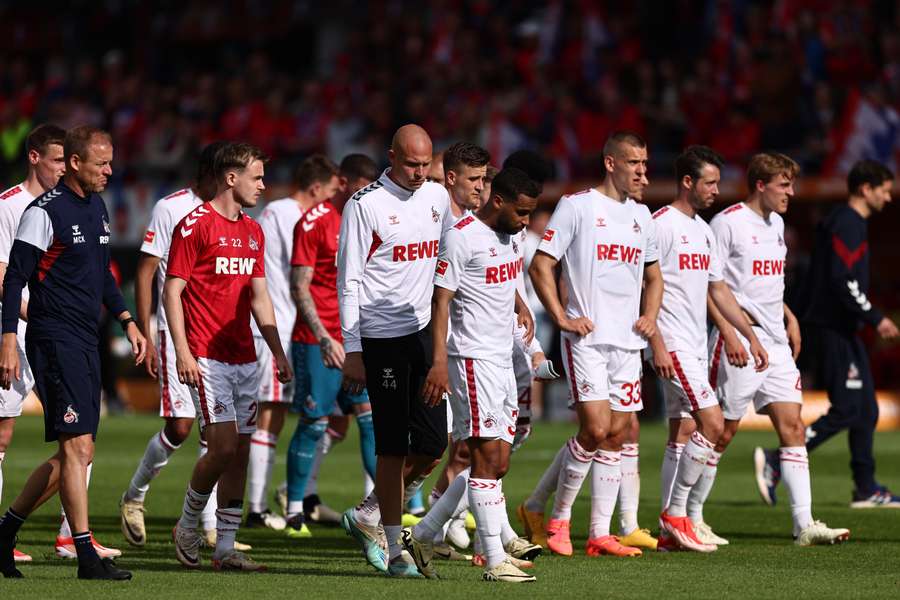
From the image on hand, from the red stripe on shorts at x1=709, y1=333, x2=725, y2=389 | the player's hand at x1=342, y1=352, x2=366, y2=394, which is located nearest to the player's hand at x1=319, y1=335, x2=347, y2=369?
the player's hand at x1=342, y1=352, x2=366, y2=394

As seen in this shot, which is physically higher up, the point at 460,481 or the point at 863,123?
the point at 863,123

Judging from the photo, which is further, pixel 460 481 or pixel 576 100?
pixel 576 100

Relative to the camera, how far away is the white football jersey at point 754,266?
10789mm

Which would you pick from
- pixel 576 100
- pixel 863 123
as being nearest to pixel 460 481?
pixel 863 123

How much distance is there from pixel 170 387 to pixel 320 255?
73.7 inches

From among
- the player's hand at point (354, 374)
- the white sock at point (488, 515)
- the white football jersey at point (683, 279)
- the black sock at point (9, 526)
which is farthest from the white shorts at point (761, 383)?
the black sock at point (9, 526)

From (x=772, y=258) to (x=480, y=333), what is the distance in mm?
3060

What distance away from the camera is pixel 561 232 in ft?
31.6

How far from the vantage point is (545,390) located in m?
23.0

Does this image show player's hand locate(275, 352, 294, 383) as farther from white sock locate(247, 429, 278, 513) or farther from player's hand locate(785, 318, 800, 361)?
player's hand locate(785, 318, 800, 361)

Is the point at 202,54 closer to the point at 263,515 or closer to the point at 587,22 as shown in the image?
the point at 587,22

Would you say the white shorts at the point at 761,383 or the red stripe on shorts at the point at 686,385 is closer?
the red stripe on shorts at the point at 686,385

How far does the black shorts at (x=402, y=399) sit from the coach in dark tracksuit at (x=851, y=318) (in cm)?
517

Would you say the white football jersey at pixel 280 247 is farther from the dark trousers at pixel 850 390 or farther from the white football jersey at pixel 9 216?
the dark trousers at pixel 850 390
